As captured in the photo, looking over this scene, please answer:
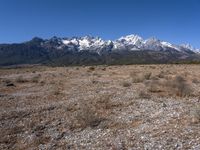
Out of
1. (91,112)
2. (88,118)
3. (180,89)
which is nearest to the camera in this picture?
(88,118)

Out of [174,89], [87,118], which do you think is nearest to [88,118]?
[87,118]

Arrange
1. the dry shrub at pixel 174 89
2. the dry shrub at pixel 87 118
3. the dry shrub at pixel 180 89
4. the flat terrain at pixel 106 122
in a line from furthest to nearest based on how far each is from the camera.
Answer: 1. the dry shrub at pixel 174 89
2. the dry shrub at pixel 180 89
3. the dry shrub at pixel 87 118
4. the flat terrain at pixel 106 122

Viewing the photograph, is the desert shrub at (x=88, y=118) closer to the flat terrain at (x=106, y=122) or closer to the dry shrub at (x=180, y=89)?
the flat terrain at (x=106, y=122)

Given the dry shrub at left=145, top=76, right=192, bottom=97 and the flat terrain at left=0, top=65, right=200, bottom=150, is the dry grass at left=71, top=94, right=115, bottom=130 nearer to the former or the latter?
the flat terrain at left=0, top=65, right=200, bottom=150

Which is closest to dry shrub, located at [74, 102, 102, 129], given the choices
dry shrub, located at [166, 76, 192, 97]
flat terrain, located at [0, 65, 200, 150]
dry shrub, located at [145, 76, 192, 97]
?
flat terrain, located at [0, 65, 200, 150]

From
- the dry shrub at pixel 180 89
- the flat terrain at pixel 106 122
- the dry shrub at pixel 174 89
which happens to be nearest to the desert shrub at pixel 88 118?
the flat terrain at pixel 106 122

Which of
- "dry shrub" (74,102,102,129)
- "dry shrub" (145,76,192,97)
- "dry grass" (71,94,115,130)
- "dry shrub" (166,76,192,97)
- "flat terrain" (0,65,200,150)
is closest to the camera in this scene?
"flat terrain" (0,65,200,150)

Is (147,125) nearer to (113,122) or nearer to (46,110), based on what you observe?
(113,122)

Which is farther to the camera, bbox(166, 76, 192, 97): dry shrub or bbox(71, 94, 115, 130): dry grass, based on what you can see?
bbox(166, 76, 192, 97): dry shrub

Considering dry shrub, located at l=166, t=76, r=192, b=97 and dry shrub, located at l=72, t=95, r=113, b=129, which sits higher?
dry shrub, located at l=166, t=76, r=192, b=97

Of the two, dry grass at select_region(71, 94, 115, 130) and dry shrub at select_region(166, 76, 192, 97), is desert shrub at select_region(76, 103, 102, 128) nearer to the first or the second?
dry grass at select_region(71, 94, 115, 130)

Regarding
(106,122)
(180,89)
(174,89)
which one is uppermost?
(180,89)

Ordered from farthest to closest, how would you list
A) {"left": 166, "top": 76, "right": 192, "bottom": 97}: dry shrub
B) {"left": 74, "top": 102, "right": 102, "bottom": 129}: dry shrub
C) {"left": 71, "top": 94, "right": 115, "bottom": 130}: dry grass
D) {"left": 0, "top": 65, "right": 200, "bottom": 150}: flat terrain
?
{"left": 166, "top": 76, "right": 192, "bottom": 97}: dry shrub, {"left": 71, "top": 94, "right": 115, "bottom": 130}: dry grass, {"left": 74, "top": 102, "right": 102, "bottom": 129}: dry shrub, {"left": 0, "top": 65, "right": 200, "bottom": 150}: flat terrain

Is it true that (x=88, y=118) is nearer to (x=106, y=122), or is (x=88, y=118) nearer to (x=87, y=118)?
(x=87, y=118)
